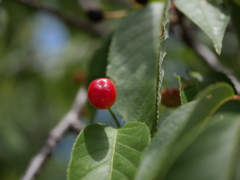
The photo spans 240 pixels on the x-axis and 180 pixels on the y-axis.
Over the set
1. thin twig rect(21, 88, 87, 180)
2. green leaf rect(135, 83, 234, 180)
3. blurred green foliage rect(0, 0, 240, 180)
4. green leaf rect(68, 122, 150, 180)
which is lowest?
blurred green foliage rect(0, 0, 240, 180)

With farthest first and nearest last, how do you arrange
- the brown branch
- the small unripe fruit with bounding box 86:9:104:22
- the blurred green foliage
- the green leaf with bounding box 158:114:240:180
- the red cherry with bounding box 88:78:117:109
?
the blurred green foliage
the brown branch
the small unripe fruit with bounding box 86:9:104:22
the red cherry with bounding box 88:78:117:109
the green leaf with bounding box 158:114:240:180

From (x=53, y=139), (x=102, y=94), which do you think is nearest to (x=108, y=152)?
(x=102, y=94)

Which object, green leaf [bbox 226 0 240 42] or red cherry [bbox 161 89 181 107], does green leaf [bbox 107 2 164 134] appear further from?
green leaf [bbox 226 0 240 42]

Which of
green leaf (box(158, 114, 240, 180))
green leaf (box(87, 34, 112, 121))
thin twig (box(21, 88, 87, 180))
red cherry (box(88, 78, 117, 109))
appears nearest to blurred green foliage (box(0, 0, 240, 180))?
thin twig (box(21, 88, 87, 180))

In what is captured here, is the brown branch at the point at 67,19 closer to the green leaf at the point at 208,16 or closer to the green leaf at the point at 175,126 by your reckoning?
the green leaf at the point at 208,16

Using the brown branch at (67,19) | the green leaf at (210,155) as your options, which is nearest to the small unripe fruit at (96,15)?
the brown branch at (67,19)

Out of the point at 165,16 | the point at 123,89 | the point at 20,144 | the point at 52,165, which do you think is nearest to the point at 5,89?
the point at 20,144
